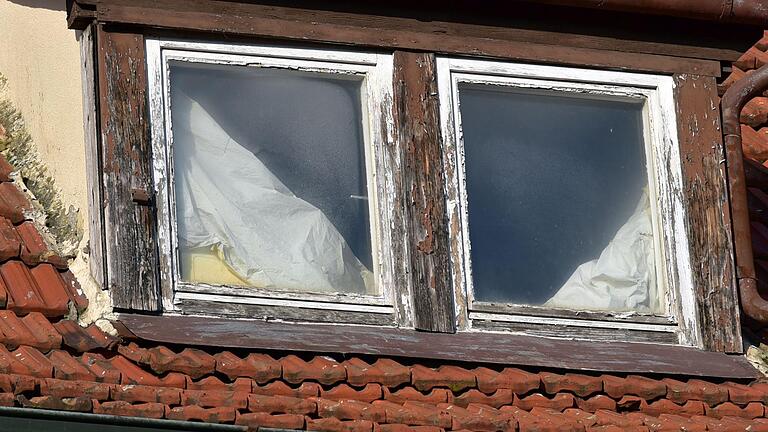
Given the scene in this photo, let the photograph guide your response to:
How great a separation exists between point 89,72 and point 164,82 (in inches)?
10.7

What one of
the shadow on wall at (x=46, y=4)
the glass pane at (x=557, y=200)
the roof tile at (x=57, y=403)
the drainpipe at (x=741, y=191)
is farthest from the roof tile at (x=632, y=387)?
the shadow on wall at (x=46, y=4)

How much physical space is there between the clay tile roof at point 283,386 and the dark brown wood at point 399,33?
0.86 m

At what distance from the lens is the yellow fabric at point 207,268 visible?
6582 millimetres

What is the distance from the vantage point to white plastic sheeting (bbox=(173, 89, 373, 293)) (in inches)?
264

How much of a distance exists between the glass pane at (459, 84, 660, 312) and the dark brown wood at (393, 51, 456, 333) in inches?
6.8

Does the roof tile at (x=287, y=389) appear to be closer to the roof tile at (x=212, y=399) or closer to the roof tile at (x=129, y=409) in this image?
the roof tile at (x=212, y=399)

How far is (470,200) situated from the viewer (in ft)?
23.2

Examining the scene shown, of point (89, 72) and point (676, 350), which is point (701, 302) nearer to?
point (676, 350)

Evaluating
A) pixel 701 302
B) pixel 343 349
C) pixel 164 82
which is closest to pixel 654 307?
pixel 701 302

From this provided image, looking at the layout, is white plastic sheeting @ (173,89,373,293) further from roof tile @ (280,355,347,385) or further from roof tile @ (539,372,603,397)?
roof tile @ (539,372,603,397)

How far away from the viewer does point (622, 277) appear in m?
7.30

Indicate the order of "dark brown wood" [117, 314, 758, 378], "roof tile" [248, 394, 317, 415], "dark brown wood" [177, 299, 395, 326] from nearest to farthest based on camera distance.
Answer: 1. "roof tile" [248, 394, 317, 415]
2. "dark brown wood" [117, 314, 758, 378]
3. "dark brown wood" [177, 299, 395, 326]

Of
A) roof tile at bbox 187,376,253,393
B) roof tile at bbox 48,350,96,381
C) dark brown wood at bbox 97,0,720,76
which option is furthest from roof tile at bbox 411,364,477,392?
dark brown wood at bbox 97,0,720,76

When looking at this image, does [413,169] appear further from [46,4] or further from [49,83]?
[46,4]
